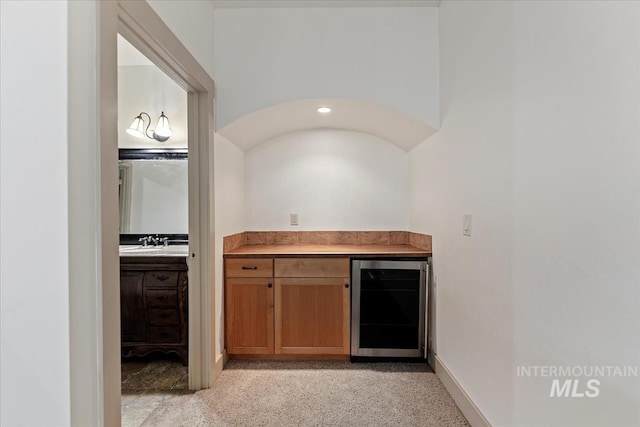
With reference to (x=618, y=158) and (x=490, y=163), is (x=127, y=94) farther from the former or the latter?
(x=618, y=158)

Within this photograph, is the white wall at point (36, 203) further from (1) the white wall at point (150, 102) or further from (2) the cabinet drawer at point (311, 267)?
(1) the white wall at point (150, 102)

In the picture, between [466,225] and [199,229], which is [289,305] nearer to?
[199,229]

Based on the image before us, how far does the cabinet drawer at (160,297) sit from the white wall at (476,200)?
1979 millimetres

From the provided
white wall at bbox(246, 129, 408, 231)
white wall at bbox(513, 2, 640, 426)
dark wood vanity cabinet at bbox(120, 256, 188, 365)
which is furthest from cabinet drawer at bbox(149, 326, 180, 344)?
white wall at bbox(513, 2, 640, 426)

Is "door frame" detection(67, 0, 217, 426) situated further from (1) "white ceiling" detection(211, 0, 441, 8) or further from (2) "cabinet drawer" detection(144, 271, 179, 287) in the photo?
→ (2) "cabinet drawer" detection(144, 271, 179, 287)

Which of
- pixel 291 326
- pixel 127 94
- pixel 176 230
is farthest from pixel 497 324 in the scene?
pixel 127 94

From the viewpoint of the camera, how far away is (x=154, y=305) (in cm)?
272

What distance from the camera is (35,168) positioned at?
118 centimetres

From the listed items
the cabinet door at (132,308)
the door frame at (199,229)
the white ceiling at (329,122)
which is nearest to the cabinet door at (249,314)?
the door frame at (199,229)

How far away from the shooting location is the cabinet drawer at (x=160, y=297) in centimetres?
271

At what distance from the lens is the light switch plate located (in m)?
1.99

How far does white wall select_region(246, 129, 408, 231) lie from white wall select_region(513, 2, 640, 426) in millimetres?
1935

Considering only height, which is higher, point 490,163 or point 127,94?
point 127,94

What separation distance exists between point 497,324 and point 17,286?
1916 millimetres
